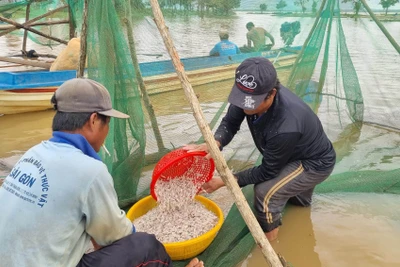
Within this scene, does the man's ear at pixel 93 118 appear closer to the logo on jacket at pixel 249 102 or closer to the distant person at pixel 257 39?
the logo on jacket at pixel 249 102

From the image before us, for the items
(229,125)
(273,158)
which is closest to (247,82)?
(273,158)

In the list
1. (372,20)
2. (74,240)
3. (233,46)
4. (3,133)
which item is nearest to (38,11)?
(3,133)

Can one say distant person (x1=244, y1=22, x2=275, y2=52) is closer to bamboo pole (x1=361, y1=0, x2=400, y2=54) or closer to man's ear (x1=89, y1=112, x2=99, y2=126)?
bamboo pole (x1=361, y1=0, x2=400, y2=54)

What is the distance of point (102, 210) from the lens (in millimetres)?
1655

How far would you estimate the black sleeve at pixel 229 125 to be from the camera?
9.91ft

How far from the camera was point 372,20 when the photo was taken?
438 cm

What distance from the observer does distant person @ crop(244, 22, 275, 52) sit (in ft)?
13.5

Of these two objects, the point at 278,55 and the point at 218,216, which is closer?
the point at 218,216

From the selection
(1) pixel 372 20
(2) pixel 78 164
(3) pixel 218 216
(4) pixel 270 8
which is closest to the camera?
(2) pixel 78 164

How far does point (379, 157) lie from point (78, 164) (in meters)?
3.76

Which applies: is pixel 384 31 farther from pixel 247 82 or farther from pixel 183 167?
pixel 183 167

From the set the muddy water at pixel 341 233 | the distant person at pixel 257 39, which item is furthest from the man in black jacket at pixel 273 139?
the distant person at pixel 257 39

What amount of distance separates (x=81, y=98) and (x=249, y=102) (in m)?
1.09

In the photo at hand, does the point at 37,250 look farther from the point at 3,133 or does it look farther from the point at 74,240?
the point at 3,133
